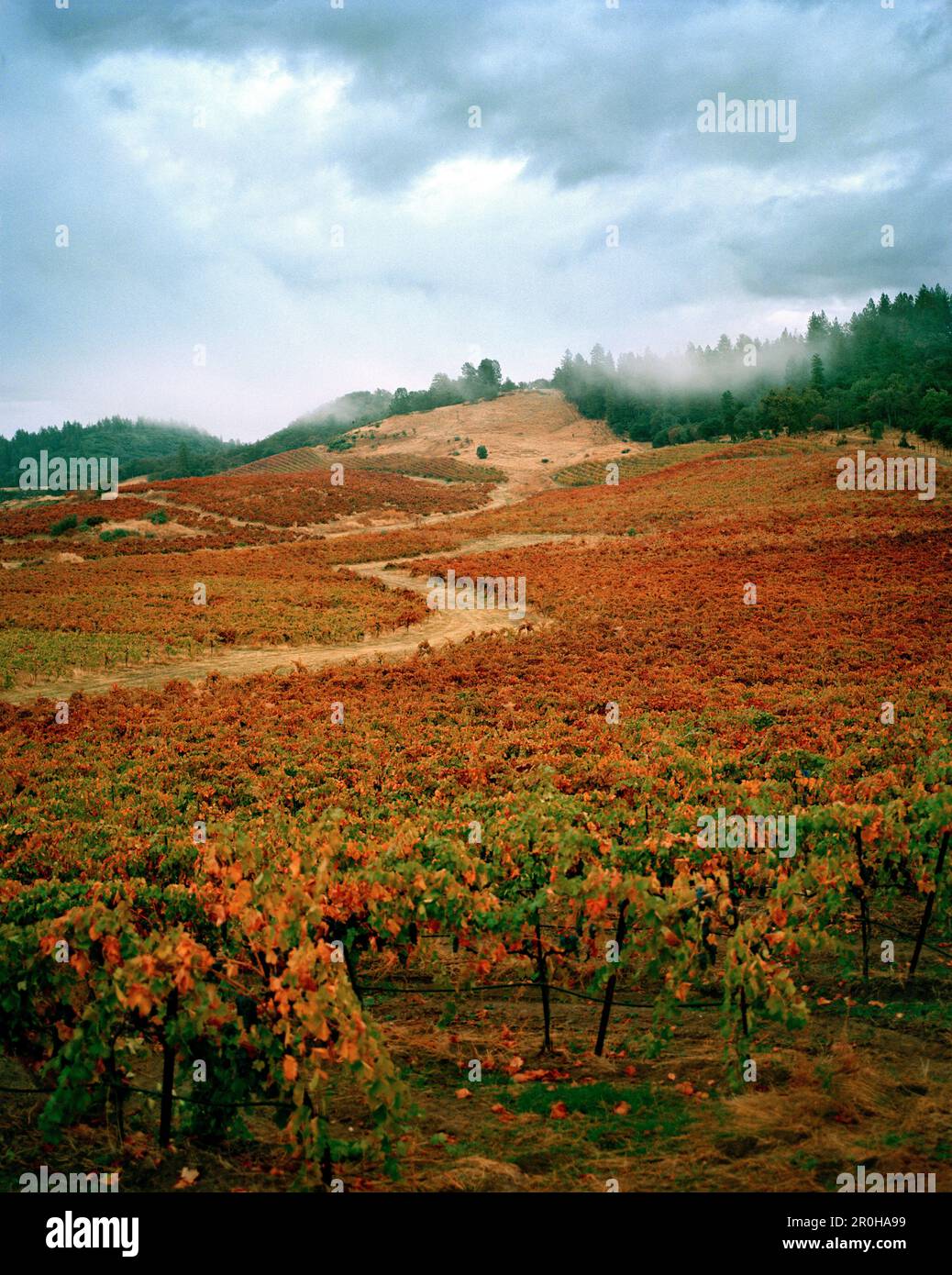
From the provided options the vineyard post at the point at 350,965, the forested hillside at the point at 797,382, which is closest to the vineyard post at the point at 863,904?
the vineyard post at the point at 350,965

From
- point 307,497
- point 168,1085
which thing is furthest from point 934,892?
point 307,497

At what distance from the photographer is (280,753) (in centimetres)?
1550

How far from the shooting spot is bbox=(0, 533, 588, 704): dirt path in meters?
21.6

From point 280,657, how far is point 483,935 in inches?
745

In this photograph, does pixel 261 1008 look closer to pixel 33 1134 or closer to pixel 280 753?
pixel 33 1134

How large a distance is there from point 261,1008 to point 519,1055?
2.71 meters

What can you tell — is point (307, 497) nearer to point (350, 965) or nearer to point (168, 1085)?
point (350, 965)

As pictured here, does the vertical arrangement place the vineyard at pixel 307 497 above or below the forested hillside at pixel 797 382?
below

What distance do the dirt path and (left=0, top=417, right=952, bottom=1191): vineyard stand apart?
2226mm

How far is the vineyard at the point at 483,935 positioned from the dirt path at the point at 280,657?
223 centimetres

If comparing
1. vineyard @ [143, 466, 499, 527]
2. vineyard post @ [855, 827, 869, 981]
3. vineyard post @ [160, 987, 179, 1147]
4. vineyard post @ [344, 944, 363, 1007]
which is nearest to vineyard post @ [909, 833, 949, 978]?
vineyard post @ [855, 827, 869, 981]

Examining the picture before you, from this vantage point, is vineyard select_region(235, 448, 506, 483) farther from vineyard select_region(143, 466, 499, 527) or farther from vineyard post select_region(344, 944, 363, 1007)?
vineyard post select_region(344, 944, 363, 1007)

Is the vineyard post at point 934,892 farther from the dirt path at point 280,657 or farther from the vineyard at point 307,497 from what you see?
the vineyard at point 307,497

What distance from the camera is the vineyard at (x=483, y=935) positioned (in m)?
5.52
